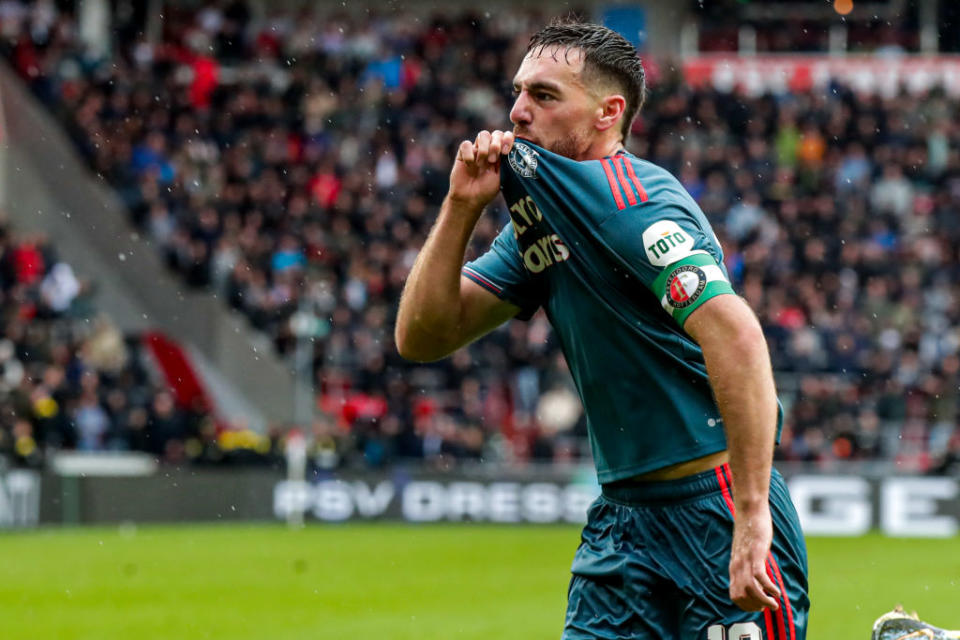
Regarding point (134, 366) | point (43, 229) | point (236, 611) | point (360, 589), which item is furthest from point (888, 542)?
point (43, 229)

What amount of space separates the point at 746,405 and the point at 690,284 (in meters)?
0.29

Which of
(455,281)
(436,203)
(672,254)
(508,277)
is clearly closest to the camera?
(672,254)

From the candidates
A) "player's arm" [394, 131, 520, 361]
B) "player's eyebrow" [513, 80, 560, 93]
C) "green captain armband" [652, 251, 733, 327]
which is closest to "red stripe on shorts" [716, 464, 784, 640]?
"green captain armband" [652, 251, 733, 327]

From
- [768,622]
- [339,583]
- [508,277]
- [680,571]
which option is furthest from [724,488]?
[339,583]

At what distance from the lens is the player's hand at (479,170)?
144 inches

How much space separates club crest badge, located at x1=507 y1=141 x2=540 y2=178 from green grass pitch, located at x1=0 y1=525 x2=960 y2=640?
651 cm

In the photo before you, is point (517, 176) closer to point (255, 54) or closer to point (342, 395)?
point (342, 395)

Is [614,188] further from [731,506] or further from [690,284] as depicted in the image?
[731,506]

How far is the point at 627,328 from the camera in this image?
362cm

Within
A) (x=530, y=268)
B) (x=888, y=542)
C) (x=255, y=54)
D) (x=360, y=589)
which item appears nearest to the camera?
(x=530, y=268)

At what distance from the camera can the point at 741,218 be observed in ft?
74.7

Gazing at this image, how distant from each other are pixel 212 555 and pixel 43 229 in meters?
10.2

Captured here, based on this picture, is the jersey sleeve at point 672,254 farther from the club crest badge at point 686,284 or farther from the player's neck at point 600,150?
the player's neck at point 600,150

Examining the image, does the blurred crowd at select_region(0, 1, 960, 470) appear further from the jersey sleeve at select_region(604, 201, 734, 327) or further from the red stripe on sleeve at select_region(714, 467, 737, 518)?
the jersey sleeve at select_region(604, 201, 734, 327)
